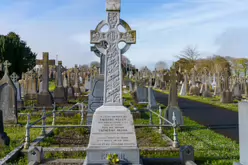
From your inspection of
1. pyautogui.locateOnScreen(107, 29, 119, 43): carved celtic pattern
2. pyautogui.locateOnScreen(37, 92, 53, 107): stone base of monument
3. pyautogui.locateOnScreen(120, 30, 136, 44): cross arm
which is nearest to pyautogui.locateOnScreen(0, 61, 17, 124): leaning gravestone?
pyautogui.locateOnScreen(37, 92, 53, 107): stone base of monument

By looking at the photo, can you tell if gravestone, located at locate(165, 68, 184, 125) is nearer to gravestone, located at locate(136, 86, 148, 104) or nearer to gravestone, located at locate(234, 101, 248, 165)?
gravestone, located at locate(234, 101, 248, 165)

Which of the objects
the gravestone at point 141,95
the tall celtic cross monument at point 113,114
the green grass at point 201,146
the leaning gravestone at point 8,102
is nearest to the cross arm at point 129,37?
the tall celtic cross monument at point 113,114

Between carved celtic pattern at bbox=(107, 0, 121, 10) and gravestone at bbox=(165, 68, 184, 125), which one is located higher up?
carved celtic pattern at bbox=(107, 0, 121, 10)

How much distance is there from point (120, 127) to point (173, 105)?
22.0ft

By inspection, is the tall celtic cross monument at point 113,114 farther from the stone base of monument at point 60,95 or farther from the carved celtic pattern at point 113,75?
the stone base of monument at point 60,95

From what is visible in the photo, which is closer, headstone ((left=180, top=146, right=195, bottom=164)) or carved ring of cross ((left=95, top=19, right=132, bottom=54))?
carved ring of cross ((left=95, top=19, right=132, bottom=54))

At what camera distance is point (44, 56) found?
2019 centimetres


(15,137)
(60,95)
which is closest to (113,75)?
(15,137)

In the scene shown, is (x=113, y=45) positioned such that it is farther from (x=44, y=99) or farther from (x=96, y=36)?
(x=44, y=99)

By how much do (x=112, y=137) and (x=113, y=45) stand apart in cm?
184

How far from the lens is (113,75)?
6574mm

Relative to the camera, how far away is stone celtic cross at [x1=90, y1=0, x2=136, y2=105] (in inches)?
257

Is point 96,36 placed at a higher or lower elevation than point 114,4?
lower

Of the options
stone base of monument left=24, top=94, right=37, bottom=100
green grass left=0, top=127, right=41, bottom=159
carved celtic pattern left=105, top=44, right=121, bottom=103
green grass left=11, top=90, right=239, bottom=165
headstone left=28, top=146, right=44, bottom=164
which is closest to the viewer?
carved celtic pattern left=105, top=44, right=121, bottom=103
